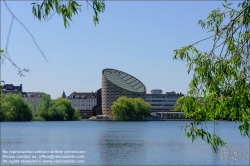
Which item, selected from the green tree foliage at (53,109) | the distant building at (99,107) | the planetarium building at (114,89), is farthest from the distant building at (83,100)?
the green tree foliage at (53,109)

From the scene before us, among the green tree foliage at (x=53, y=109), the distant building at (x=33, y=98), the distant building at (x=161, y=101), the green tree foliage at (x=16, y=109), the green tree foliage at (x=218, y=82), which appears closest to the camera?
the green tree foliage at (x=218, y=82)

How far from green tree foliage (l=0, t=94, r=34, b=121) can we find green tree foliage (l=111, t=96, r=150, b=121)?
50.4 ft

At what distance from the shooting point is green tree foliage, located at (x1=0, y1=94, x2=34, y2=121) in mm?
68469

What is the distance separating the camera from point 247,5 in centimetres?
437

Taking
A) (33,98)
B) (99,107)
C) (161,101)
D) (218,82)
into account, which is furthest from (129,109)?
(218,82)

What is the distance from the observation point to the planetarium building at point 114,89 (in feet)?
352

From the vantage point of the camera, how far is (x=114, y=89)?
10794 cm

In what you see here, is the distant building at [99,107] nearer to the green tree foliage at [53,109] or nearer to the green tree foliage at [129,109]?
the green tree foliage at [129,109]

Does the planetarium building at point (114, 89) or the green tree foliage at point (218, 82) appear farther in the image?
A: the planetarium building at point (114, 89)

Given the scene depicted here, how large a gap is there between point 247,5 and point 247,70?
64cm

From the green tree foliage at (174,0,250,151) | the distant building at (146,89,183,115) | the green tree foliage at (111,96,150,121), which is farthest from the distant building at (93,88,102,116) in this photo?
the green tree foliage at (174,0,250,151)

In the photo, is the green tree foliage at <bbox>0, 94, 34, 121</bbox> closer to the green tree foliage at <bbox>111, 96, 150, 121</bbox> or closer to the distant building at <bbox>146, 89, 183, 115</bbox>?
the green tree foliage at <bbox>111, 96, 150, 121</bbox>

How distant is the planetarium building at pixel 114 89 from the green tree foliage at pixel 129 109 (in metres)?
20.7

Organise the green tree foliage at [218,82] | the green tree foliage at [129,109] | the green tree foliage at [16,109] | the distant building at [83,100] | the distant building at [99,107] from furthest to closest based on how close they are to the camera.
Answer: the distant building at [83,100] < the distant building at [99,107] < the green tree foliage at [129,109] < the green tree foliage at [16,109] < the green tree foliage at [218,82]
